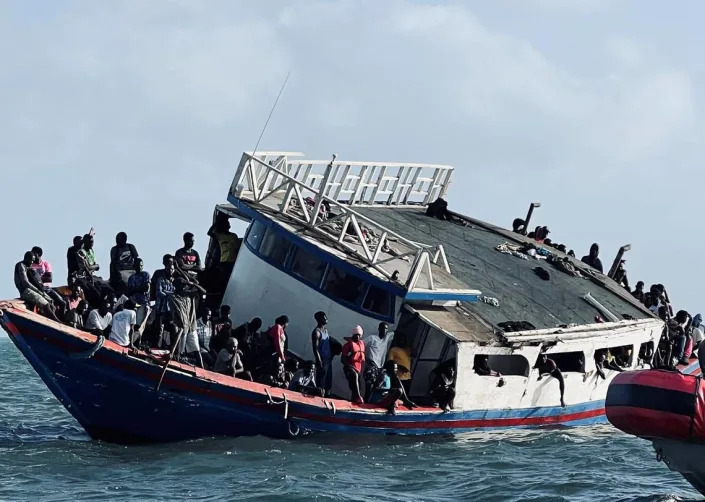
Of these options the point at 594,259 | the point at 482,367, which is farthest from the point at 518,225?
the point at 482,367

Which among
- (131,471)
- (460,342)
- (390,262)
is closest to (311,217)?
(390,262)

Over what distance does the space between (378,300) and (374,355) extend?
111 centimetres

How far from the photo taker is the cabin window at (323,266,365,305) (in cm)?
2606

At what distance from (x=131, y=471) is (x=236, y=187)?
736cm

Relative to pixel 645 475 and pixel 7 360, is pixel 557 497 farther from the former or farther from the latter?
pixel 7 360

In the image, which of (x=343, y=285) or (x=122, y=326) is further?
(x=343, y=285)

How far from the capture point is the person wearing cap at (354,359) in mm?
24891

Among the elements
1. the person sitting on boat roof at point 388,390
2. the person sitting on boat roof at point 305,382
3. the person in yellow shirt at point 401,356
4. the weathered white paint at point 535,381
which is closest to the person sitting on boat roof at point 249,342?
the person sitting on boat roof at point 305,382

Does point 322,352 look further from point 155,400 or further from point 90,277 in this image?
point 90,277

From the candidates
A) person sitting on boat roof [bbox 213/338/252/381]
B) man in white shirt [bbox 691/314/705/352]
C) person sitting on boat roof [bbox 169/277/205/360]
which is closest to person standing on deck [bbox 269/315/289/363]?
person sitting on boat roof [bbox 213/338/252/381]

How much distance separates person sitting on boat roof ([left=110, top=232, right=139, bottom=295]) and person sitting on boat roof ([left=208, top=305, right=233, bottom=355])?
234cm

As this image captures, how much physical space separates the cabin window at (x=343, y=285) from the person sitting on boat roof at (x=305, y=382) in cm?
175

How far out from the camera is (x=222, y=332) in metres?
24.8

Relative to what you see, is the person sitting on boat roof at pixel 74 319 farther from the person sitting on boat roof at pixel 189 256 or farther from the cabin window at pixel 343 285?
the cabin window at pixel 343 285
